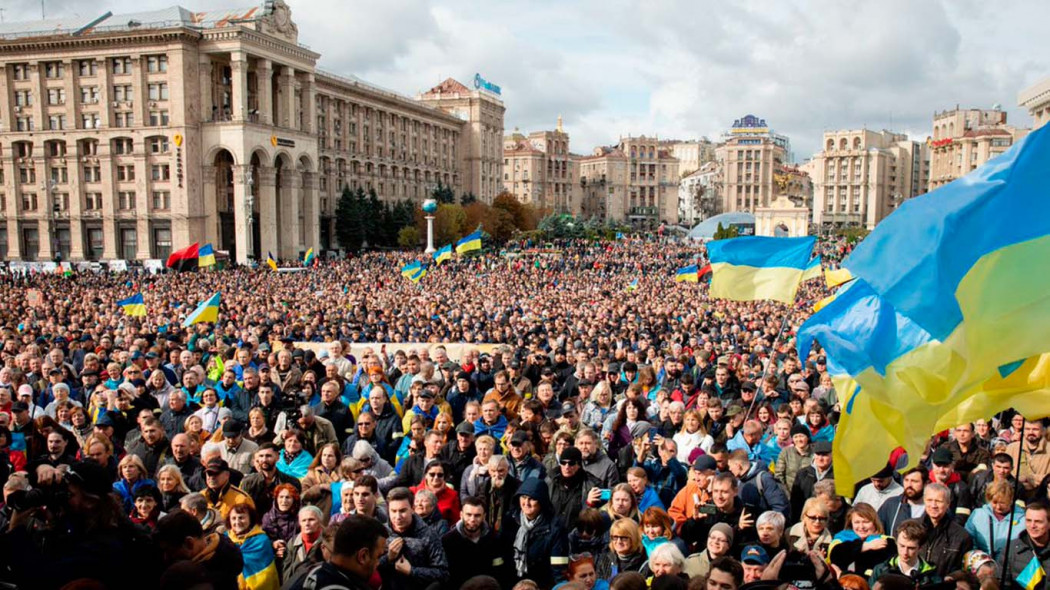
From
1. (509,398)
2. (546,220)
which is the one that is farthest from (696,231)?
(509,398)

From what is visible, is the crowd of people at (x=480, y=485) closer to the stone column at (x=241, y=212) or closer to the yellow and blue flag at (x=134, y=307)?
the yellow and blue flag at (x=134, y=307)

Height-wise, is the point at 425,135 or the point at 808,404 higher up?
the point at 425,135

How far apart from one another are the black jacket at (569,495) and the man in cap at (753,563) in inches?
58.4

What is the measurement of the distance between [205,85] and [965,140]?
8537cm

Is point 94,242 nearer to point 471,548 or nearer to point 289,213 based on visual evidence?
point 289,213

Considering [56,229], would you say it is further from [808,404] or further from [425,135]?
[808,404]

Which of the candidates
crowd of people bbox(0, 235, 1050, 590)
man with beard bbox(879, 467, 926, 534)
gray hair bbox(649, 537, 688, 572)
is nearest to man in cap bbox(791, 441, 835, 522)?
crowd of people bbox(0, 235, 1050, 590)

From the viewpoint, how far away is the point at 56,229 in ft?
182

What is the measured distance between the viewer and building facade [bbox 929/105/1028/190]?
94250 millimetres

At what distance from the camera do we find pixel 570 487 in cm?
576

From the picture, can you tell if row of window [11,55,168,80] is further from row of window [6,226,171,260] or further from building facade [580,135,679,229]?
building facade [580,135,679,229]

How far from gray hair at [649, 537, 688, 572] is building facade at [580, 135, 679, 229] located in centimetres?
13654

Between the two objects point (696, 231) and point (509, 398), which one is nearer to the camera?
point (509, 398)

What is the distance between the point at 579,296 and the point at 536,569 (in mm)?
22602
